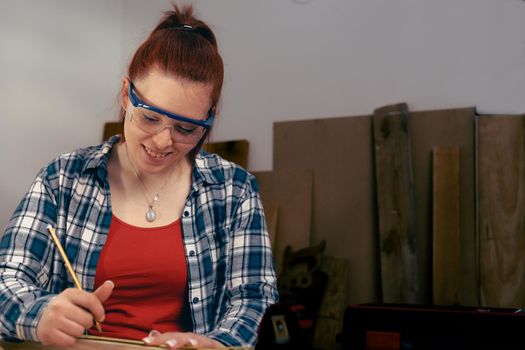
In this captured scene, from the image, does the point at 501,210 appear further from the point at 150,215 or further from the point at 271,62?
the point at 150,215

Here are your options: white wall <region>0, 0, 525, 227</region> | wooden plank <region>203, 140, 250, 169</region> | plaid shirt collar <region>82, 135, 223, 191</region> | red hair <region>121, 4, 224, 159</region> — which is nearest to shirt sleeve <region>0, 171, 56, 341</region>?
plaid shirt collar <region>82, 135, 223, 191</region>

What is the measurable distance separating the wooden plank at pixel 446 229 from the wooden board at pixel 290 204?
0.73m

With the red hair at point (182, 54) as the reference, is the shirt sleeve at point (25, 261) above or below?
below

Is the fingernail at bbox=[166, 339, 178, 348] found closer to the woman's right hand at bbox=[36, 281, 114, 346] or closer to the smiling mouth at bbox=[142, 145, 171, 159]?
the woman's right hand at bbox=[36, 281, 114, 346]

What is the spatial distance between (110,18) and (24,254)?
10.0 ft

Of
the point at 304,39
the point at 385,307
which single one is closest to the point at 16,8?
the point at 304,39

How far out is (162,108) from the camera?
4.07 ft

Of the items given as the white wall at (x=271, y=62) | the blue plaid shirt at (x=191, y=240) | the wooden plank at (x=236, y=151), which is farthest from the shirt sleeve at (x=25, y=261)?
the wooden plank at (x=236, y=151)

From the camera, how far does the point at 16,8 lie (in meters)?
3.43

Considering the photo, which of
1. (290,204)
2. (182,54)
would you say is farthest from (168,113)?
(290,204)

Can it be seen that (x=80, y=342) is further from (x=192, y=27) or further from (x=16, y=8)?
(x=16, y=8)

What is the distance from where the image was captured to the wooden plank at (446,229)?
11.0 ft

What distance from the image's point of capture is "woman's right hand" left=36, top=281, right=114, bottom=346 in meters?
1.05

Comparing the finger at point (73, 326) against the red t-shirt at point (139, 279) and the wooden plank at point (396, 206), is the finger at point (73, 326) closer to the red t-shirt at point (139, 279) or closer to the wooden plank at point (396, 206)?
the red t-shirt at point (139, 279)
